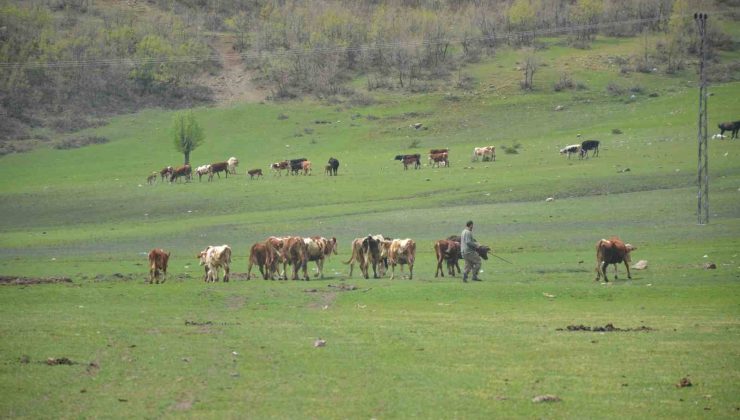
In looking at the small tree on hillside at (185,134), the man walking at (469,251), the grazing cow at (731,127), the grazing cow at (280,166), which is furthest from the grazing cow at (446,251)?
the small tree on hillside at (185,134)

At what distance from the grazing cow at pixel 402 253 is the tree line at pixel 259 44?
2529 inches

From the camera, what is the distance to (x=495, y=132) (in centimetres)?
8112

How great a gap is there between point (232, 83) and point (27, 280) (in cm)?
7467

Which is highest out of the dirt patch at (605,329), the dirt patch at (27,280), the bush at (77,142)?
the bush at (77,142)

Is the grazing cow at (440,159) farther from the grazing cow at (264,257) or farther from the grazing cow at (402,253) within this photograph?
the grazing cow at (264,257)

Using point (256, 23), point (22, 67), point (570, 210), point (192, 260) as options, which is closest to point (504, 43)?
point (256, 23)

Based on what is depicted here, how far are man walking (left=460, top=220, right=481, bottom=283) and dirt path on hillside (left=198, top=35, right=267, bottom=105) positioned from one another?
234 feet

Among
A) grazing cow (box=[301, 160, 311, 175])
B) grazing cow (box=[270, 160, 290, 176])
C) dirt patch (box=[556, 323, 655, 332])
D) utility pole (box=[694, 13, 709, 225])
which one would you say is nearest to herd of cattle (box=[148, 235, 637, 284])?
utility pole (box=[694, 13, 709, 225])

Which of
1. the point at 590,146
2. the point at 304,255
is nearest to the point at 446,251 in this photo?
the point at 304,255

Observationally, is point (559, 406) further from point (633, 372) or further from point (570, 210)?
point (570, 210)

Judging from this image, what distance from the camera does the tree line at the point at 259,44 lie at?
9950 centimetres

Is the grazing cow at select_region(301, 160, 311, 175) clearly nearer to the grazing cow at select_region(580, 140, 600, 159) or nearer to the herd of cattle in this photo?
the grazing cow at select_region(580, 140, 600, 159)

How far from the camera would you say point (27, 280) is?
31.1 metres

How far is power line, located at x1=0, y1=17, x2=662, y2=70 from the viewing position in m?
102
